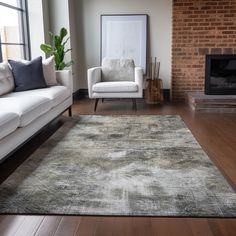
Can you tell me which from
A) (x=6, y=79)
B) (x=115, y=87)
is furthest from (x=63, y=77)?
(x=6, y=79)

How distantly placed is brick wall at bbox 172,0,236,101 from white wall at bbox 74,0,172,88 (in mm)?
333

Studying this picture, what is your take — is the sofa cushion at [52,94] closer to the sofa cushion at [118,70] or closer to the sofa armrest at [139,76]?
the sofa armrest at [139,76]

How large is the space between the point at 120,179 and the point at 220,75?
141 inches

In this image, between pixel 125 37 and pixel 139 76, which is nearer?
pixel 139 76

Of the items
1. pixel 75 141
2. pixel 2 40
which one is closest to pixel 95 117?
pixel 75 141

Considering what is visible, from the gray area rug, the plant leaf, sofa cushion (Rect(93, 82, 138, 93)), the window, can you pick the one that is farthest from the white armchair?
the gray area rug

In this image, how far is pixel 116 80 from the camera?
5.46 m

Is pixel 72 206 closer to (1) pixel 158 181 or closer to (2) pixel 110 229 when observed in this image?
(2) pixel 110 229

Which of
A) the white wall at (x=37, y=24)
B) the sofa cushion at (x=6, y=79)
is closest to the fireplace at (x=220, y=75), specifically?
the white wall at (x=37, y=24)

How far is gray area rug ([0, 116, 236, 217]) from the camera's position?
75.0 inches

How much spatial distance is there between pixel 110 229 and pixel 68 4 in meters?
4.76

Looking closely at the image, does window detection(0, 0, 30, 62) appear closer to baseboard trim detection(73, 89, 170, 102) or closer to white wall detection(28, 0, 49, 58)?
white wall detection(28, 0, 49, 58)

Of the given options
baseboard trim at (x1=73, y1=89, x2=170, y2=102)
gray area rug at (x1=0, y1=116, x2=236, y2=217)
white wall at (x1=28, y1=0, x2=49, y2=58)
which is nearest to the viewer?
gray area rug at (x1=0, y1=116, x2=236, y2=217)

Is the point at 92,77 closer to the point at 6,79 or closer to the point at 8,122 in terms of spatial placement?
the point at 6,79
